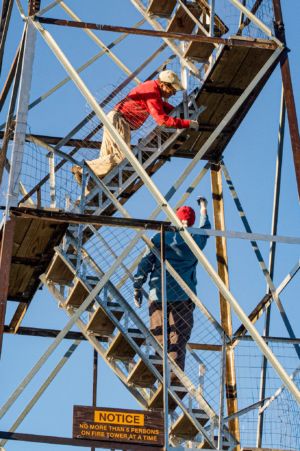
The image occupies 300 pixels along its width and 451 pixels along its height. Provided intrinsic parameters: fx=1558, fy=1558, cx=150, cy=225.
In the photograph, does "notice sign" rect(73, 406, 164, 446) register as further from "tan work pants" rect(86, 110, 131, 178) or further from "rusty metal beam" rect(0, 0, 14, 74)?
"rusty metal beam" rect(0, 0, 14, 74)

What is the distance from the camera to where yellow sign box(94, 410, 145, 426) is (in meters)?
20.0

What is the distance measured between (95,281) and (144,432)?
115 inches

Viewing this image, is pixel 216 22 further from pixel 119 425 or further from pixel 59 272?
pixel 119 425

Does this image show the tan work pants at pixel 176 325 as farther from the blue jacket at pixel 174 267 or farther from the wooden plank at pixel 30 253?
the wooden plank at pixel 30 253

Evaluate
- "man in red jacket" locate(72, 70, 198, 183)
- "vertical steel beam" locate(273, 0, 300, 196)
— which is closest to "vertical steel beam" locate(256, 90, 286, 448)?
"vertical steel beam" locate(273, 0, 300, 196)

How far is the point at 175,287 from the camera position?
22.8m

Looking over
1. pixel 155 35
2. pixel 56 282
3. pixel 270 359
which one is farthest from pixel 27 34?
pixel 270 359

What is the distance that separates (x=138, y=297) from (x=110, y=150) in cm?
240

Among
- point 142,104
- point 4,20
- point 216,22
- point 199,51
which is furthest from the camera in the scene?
point 216,22

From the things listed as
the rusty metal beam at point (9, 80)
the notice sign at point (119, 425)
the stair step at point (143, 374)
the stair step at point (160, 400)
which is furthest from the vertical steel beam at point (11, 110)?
the notice sign at point (119, 425)

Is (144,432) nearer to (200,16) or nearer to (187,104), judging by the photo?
(187,104)

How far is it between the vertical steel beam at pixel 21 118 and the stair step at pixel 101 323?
2.04m

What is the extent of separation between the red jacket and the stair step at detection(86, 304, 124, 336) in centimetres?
330

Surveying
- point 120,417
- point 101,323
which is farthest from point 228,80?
point 120,417
